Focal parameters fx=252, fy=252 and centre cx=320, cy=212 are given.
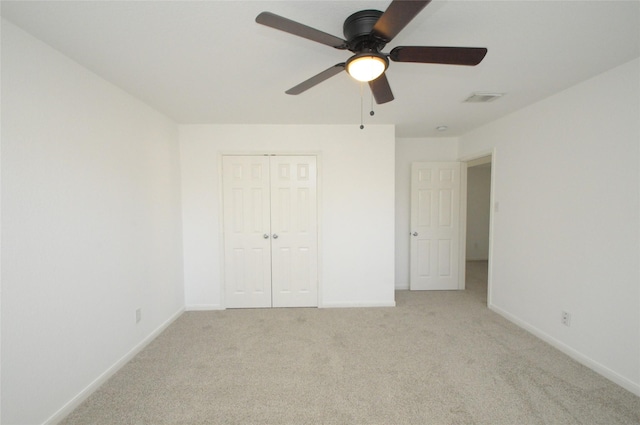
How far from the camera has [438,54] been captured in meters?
1.24

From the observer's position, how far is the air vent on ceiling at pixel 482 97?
7.62 feet

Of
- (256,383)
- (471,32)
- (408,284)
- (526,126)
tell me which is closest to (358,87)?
(471,32)

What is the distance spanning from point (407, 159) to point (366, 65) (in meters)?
2.91

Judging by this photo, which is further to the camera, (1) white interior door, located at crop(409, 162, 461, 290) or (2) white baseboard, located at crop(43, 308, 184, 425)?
(1) white interior door, located at crop(409, 162, 461, 290)

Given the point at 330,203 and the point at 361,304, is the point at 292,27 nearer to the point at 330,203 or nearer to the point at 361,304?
the point at 330,203

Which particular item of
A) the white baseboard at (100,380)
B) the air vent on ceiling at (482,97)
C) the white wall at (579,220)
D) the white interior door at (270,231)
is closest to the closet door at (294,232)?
the white interior door at (270,231)

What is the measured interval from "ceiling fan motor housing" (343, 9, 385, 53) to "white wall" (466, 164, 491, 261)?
572 centimetres

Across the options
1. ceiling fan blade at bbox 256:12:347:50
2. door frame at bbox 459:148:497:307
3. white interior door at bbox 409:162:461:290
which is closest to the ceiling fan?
ceiling fan blade at bbox 256:12:347:50

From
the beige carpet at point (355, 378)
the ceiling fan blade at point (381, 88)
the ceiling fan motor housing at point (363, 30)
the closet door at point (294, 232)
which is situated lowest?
the beige carpet at point (355, 378)

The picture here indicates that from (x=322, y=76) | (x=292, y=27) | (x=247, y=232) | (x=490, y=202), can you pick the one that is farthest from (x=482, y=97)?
(x=247, y=232)

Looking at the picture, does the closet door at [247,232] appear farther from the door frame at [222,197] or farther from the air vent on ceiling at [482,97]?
the air vent on ceiling at [482,97]

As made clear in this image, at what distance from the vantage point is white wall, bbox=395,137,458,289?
154 inches

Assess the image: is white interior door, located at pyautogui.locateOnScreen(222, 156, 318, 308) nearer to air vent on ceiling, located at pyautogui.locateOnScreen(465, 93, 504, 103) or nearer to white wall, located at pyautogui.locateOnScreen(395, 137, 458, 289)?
white wall, located at pyautogui.locateOnScreen(395, 137, 458, 289)

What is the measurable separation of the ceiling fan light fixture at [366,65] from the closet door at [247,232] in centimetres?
210
